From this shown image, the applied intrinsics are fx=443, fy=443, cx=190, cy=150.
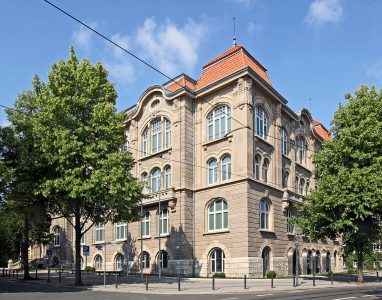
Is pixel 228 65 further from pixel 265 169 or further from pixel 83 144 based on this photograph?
pixel 83 144

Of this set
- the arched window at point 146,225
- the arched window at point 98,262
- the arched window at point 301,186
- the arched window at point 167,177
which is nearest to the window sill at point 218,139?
the arched window at point 167,177

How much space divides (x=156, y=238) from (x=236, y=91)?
14818 millimetres

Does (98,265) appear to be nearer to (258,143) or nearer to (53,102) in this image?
(258,143)

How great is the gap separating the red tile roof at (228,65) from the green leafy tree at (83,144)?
13924 mm

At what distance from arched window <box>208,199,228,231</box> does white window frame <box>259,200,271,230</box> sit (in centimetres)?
290

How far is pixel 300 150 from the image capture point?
47844 mm

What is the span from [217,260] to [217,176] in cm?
687

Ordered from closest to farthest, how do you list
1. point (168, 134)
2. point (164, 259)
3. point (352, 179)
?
point (352, 179), point (164, 259), point (168, 134)

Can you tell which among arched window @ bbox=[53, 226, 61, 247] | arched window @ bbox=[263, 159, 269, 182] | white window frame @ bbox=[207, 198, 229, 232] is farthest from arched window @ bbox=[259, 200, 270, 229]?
arched window @ bbox=[53, 226, 61, 247]

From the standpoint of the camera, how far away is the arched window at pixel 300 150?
46912 mm

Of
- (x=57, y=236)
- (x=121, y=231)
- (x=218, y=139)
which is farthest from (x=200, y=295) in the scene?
(x=57, y=236)

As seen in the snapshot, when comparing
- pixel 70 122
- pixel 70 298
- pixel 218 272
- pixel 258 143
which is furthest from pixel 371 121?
pixel 70 298

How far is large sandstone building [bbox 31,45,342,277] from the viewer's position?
35.0m

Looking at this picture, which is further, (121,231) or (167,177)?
(121,231)
